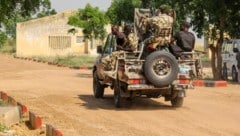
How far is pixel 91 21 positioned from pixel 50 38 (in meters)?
11.7

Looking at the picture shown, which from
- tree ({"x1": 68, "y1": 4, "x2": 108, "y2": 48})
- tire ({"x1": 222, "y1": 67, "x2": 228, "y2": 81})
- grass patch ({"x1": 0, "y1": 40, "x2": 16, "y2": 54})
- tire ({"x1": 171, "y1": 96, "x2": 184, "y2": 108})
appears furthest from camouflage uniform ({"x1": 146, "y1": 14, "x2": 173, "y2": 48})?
grass patch ({"x1": 0, "y1": 40, "x2": 16, "y2": 54})

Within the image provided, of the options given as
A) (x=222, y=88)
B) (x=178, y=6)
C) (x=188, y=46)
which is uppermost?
(x=178, y=6)

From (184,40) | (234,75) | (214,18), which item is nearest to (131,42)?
(184,40)

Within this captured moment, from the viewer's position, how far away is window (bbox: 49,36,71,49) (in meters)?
58.8

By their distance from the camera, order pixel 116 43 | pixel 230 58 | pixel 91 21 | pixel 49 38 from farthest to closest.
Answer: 1. pixel 49 38
2. pixel 91 21
3. pixel 230 58
4. pixel 116 43

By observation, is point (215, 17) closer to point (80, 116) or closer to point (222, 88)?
point (222, 88)

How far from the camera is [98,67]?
52.2ft

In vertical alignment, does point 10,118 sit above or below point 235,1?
below

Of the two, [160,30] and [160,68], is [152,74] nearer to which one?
[160,68]

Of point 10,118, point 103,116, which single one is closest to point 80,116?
point 103,116

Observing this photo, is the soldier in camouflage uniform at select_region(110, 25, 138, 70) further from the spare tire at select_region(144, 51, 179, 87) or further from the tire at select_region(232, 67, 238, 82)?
the tire at select_region(232, 67, 238, 82)

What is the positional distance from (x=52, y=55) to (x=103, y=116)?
1877 inches

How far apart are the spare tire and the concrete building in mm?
45837

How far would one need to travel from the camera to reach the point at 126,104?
45.9 ft
